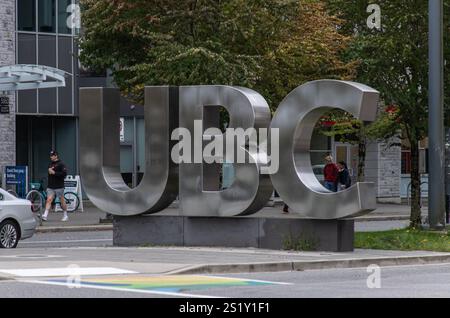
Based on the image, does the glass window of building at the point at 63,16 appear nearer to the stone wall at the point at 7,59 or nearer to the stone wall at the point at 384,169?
the stone wall at the point at 7,59

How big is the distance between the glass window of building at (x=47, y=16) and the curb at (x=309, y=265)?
2405 cm

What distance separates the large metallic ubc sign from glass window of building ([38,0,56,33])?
63.4ft

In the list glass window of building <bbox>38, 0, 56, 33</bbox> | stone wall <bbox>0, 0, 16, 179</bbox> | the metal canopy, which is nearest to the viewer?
the metal canopy

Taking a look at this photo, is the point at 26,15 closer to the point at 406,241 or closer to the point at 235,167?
the point at 235,167

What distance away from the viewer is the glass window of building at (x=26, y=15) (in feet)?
132

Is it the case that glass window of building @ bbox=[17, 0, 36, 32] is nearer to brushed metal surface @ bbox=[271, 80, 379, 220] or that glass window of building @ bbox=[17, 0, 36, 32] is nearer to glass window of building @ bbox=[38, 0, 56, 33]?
glass window of building @ bbox=[38, 0, 56, 33]

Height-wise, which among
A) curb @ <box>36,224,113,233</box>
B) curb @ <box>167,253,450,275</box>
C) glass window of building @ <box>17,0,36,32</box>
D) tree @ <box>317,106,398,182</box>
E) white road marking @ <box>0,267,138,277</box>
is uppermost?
glass window of building @ <box>17,0,36,32</box>

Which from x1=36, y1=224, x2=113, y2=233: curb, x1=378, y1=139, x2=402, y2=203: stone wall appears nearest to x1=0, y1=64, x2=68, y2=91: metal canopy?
x1=36, y1=224, x2=113, y2=233: curb

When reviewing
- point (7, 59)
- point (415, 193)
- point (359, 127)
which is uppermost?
point (7, 59)

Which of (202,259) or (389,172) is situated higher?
(389,172)

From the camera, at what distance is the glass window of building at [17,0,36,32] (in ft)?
132

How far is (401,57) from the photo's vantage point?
81.1 feet

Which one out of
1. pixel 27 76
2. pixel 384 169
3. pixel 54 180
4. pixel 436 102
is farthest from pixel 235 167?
pixel 384 169

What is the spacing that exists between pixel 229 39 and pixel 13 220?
8.53 m
